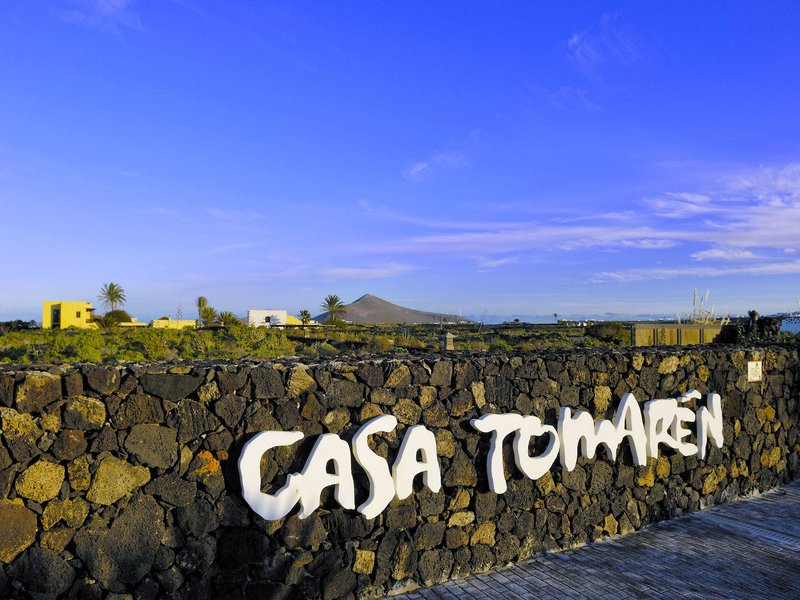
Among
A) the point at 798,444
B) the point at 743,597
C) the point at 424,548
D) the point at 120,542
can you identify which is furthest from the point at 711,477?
the point at 120,542

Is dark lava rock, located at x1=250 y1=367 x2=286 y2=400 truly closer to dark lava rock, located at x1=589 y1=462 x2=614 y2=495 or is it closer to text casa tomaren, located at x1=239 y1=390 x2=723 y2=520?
text casa tomaren, located at x1=239 y1=390 x2=723 y2=520

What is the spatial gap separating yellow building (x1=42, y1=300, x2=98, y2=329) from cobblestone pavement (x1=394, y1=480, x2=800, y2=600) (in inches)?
2543

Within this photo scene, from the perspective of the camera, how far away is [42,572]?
3857 millimetres

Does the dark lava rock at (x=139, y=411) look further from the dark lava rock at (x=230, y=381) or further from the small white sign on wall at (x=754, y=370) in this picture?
the small white sign on wall at (x=754, y=370)

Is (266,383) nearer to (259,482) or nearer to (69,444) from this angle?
(259,482)

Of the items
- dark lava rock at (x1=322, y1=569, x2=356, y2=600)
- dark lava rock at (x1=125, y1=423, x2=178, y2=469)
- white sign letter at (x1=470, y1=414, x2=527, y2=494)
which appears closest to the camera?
dark lava rock at (x1=125, y1=423, x2=178, y2=469)

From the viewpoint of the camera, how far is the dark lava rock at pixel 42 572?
381cm

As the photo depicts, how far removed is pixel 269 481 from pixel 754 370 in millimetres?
6307

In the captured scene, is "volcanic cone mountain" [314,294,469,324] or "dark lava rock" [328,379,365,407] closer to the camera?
"dark lava rock" [328,379,365,407]

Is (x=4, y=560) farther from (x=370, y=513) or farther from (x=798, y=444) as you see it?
(x=798, y=444)

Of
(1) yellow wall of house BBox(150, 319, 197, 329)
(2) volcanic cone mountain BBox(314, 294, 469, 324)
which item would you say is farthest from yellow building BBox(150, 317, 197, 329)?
(2) volcanic cone mountain BBox(314, 294, 469, 324)

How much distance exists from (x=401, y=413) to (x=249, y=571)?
159cm

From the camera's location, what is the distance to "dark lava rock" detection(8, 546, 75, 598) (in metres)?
3.81

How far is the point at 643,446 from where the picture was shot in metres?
6.65
